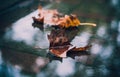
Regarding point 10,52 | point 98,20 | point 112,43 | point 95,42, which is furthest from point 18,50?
point 98,20

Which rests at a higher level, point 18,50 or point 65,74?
point 18,50

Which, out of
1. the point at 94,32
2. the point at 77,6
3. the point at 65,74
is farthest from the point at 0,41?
the point at 77,6

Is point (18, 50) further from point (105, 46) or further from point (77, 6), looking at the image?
point (77, 6)

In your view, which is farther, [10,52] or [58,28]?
[58,28]

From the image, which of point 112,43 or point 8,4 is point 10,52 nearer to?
point 112,43

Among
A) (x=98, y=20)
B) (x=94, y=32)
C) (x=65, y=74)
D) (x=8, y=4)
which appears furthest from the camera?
(x=8, y=4)

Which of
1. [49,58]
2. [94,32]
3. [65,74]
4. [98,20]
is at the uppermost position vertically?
[98,20]

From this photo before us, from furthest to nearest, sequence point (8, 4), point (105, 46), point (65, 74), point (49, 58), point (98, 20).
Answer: point (8, 4), point (98, 20), point (105, 46), point (49, 58), point (65, 74)
